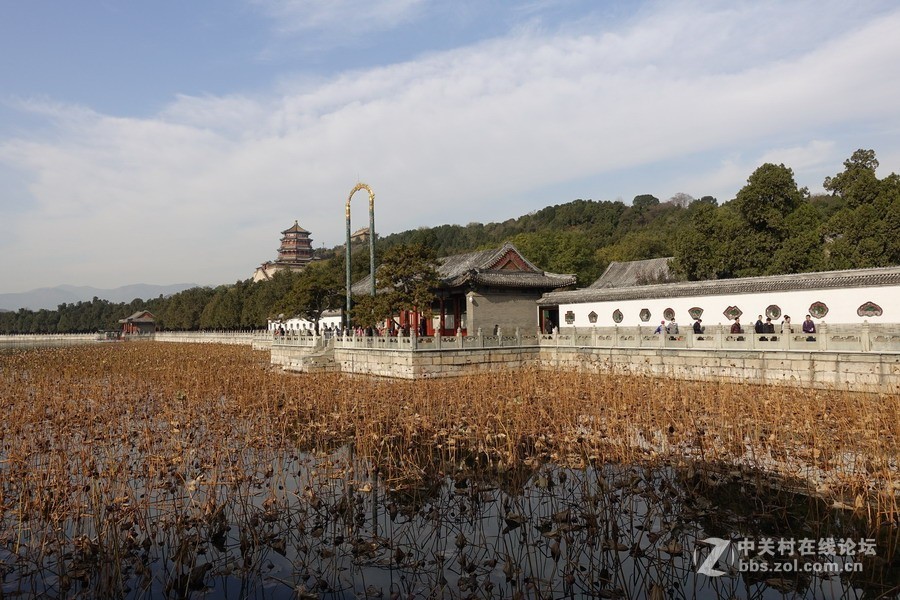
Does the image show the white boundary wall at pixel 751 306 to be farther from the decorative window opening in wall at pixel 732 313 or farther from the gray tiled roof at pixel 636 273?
the gray tiled roof at pixel 636 273

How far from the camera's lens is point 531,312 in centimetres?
3256

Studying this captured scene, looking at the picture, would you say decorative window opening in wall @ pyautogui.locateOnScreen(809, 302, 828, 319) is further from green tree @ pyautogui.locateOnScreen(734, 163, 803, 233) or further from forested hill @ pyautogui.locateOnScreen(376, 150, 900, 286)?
green tree @ pyautogui.locateOnScreen(734, 163, 803, 233)

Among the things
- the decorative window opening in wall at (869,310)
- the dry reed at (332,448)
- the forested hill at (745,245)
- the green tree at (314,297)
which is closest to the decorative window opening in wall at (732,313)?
the decorative window opening in wall at (869,310)

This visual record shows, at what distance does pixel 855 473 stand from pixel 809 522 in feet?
5.11

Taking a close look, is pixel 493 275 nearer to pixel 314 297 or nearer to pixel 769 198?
pixel 314 297

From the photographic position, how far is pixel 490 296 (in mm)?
30891

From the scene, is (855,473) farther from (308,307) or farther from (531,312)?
(308,307)

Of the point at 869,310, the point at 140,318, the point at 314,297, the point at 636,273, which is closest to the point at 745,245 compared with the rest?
the point at 869,310

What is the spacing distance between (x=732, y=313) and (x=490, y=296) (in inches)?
453

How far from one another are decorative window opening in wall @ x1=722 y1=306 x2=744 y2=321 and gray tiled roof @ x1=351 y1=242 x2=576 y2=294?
8836 millimetres

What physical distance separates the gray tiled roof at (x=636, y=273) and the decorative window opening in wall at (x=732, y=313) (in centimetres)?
1858

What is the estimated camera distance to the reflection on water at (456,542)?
6.39 m

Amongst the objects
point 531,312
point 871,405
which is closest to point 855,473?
point 871,405

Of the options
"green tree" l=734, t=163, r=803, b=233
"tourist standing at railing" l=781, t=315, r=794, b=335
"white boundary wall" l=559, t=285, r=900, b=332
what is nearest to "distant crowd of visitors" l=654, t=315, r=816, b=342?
"tourist standing at railing" l=781, t=315, r=794, b=335
